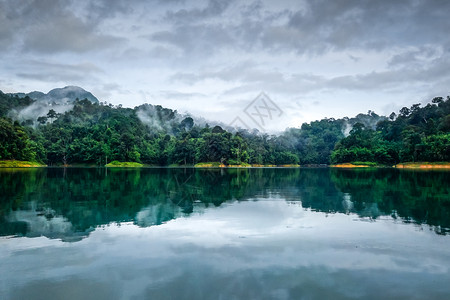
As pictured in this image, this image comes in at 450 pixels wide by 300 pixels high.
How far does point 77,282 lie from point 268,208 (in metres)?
9.40

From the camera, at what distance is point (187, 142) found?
4043 inches

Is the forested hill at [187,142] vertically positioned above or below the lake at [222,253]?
above

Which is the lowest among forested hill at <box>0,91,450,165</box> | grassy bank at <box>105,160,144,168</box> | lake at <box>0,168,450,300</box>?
lake at <box>0,168,450,300</box>

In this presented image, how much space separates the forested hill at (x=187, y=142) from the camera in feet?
263

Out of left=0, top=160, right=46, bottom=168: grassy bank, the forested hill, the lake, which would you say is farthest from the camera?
the forested hill

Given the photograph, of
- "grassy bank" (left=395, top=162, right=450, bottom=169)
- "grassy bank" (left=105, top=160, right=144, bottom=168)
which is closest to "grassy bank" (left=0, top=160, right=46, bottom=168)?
"grassy bank" (left=105, top=160, right=144, bottom=168)

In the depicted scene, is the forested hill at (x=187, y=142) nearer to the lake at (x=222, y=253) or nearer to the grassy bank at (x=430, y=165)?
the grassy bank at (x=430, y=165)

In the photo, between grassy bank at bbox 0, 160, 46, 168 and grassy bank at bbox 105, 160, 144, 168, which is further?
grassy bank at bbox 105, 160, 144, 168

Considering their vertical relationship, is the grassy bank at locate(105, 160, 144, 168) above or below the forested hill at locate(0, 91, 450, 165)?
below

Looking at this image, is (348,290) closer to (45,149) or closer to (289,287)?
(289,287)

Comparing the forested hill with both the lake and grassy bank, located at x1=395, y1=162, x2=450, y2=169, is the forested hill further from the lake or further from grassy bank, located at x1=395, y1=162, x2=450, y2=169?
the lake

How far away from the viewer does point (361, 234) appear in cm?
924

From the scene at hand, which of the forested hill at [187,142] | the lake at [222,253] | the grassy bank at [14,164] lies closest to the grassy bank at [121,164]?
the forested hill at [187,142]

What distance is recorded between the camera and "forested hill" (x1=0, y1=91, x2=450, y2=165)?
8025 cm
